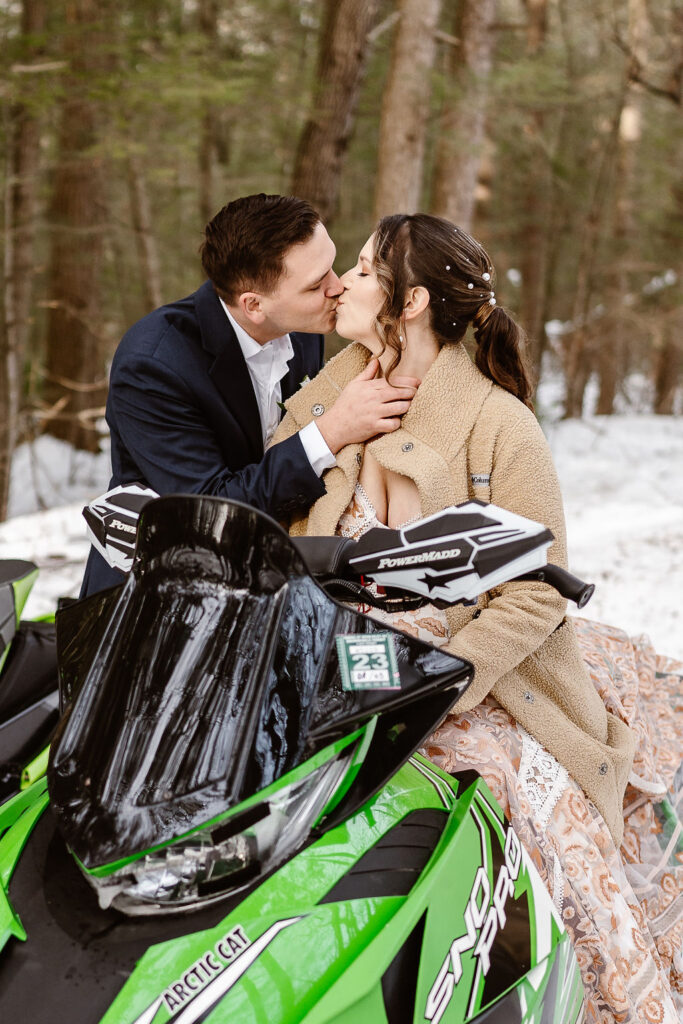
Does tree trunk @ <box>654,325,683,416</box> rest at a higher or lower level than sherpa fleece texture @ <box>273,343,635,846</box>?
lower

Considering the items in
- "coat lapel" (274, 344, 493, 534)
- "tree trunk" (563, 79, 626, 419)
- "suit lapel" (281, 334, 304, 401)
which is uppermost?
"coat lapel" (274, 344, 493, 534)

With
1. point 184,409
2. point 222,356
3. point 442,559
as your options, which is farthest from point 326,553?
point 222,356

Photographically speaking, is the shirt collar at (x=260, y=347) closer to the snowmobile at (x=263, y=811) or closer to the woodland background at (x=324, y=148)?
the woodland background at (x=324, y=148)

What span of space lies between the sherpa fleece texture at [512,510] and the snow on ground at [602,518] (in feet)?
9.45

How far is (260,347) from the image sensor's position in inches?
103

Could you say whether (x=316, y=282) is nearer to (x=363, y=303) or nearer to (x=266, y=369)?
(x=266, y=369)

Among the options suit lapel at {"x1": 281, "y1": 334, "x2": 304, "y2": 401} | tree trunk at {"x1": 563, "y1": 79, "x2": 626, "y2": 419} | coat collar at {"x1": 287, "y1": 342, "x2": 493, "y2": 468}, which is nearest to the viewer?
coat collar at {"x1": 287, "y1": 342, "x2": 493, "y2": 468}

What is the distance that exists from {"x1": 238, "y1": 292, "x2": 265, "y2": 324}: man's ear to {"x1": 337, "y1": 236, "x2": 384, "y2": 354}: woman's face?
0.46 metres

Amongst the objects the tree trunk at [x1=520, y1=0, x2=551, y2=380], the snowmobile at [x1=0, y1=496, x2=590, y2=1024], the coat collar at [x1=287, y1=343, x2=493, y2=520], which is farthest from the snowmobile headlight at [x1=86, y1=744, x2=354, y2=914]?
the tree trunk at [x1=520, y1=0, x2=551, y2=380]

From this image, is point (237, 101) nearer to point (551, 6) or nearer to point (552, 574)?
point (552, 574)

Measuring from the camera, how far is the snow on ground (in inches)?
208

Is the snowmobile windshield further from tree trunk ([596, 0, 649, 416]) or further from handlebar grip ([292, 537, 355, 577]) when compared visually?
tree trunk ([596, 0, 649, 416])

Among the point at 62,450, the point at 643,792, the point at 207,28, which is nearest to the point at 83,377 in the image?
the point at 62,450

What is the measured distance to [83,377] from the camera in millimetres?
10648
